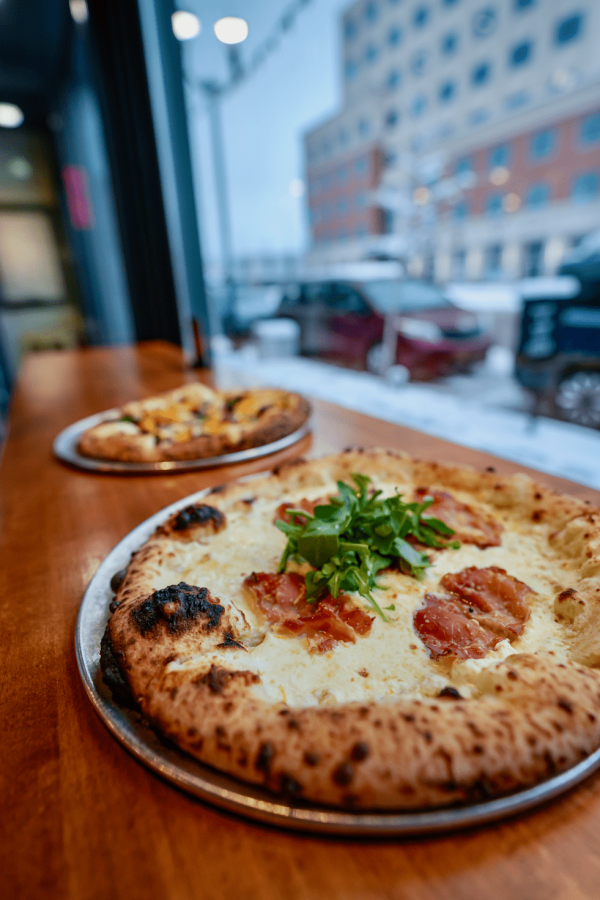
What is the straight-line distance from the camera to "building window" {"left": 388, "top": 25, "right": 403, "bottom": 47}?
3672 mm

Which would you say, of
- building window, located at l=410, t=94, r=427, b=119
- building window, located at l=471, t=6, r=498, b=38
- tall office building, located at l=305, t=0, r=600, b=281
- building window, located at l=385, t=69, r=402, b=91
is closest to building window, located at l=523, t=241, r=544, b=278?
tall office building, located at l=305, t=0, r=600, b=281

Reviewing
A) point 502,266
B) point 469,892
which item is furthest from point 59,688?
point 502,266

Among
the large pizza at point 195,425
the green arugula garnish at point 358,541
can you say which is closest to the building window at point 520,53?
the large pizza at point 195,425

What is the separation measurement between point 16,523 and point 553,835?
1.43m

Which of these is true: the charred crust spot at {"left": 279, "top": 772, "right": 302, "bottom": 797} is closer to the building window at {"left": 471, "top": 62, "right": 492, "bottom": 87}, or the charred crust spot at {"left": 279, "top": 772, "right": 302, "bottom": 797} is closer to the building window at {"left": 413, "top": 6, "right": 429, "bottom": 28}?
the building window at {"left": 471, "top": 62, "right": 492, "bottom": 87}

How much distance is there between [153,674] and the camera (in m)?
0.75

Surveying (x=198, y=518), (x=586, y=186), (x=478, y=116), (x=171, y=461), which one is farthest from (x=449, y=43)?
(x=198, y=518)

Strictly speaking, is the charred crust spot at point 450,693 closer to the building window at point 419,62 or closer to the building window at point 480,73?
the building window at point 480,73

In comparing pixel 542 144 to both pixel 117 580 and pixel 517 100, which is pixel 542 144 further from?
pixel 117 580

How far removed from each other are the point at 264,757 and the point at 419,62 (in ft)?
14.5

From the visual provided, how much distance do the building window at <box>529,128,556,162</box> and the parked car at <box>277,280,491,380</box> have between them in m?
1.40

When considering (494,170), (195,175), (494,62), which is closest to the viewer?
(494,62)

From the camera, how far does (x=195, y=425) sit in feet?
6.52

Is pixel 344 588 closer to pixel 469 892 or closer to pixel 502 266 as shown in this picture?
pixel 469 892
